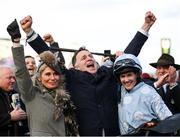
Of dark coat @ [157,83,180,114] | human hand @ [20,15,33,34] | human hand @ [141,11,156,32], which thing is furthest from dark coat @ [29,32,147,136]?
dark coat @ [157,83,180,114]

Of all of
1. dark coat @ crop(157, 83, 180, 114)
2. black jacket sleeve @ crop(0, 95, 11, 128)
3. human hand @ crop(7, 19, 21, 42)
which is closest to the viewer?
human hand @ crop(7, 19, 21, 42)

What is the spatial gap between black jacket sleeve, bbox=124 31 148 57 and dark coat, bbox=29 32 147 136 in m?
0.49

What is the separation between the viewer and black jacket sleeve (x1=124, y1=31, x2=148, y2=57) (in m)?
5.48

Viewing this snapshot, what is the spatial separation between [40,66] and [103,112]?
0.78 meters

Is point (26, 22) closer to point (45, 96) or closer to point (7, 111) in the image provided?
point (45, 96)

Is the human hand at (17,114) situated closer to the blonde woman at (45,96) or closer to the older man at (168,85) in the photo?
the blonde woman at (45,96)

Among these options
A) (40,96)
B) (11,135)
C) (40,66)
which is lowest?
(11,135)

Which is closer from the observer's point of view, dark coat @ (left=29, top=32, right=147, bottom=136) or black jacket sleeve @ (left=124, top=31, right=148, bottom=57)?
dark coat @ (left=29, top=32, right=147, bottom=136)

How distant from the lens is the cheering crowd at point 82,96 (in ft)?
15.1

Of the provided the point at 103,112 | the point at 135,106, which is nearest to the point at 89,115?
the point at 103,112

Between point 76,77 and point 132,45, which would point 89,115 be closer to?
point 76,77

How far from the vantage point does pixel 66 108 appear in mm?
4785

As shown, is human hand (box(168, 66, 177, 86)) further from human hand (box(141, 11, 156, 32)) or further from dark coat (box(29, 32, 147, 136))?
dark coat (box(29, 32, 147, 136))

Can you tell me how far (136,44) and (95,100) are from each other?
95 cm
